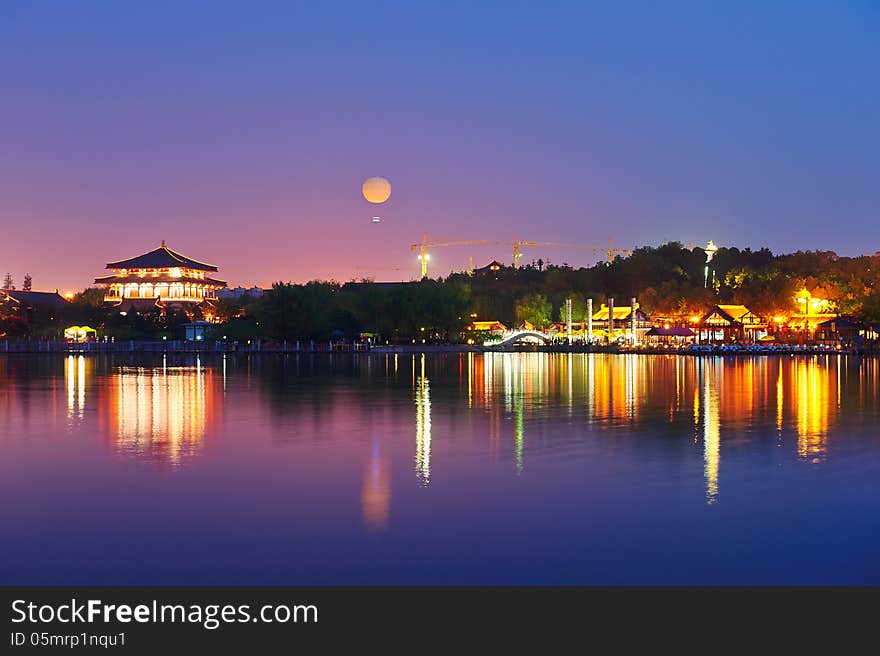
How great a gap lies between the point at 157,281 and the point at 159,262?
74.1 inches

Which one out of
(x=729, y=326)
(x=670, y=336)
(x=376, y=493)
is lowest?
(x=376, y=493)

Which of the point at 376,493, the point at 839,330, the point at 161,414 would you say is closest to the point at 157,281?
the point at 839,330

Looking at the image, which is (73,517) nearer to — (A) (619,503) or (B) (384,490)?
(B) (384,490)

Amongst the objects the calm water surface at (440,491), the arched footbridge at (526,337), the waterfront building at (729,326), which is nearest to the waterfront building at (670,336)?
the waterfront building at (729,326)

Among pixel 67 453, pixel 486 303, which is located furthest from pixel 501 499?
pixel 486 303

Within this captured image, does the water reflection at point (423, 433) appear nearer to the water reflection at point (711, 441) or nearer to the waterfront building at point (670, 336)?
the water reflection at point (711, 441)

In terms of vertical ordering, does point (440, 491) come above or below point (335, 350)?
below

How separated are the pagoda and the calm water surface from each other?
71786mm

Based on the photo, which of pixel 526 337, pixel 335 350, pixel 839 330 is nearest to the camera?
pixel 335 350

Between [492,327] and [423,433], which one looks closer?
[423,433]

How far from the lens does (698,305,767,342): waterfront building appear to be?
8388 cm

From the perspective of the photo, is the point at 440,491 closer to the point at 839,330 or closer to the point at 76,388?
the point at 76,388

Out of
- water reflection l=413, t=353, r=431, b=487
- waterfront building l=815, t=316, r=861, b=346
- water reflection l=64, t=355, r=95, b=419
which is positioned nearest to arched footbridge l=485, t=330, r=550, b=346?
waterfront building l=815, t=316, r=861, b=346

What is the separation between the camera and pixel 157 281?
9619 cm
